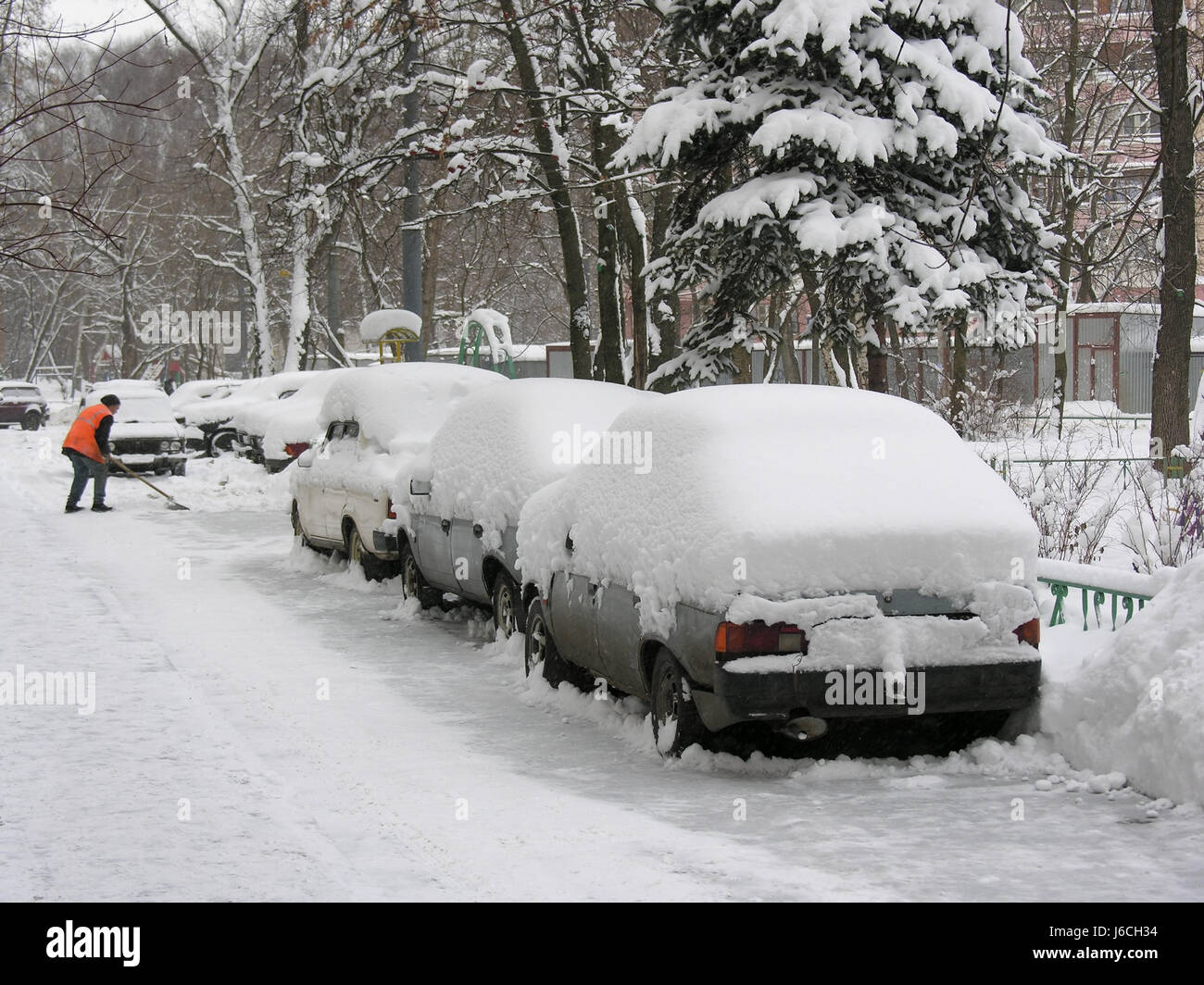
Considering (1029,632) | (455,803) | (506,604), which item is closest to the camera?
(455,803)

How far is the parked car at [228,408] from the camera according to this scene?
33281 mm

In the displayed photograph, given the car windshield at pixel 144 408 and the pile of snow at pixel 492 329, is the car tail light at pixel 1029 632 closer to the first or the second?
the pile of snow at pixel 492 329

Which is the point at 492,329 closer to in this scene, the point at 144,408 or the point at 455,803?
the point at 144,408

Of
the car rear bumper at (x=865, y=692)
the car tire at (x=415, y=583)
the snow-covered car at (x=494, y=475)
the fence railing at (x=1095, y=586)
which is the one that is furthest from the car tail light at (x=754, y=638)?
the car tire at (x=415, y=583)

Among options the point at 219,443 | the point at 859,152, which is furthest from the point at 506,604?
the point at 219,443

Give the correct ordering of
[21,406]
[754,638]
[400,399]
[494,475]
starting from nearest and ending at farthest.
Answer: [754,638], [494,475], [400,399], [21,406]

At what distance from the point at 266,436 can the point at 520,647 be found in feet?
60.7

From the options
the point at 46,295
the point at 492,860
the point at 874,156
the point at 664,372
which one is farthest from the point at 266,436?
the point at 46,295

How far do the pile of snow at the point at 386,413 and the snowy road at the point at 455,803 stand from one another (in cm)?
307

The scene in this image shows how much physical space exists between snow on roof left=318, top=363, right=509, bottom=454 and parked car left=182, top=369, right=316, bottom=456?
18441mm

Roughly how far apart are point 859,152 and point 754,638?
8776mm

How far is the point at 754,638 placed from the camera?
6641 millimetres

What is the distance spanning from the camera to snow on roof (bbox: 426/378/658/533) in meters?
10.5

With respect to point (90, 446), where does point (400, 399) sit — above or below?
above
